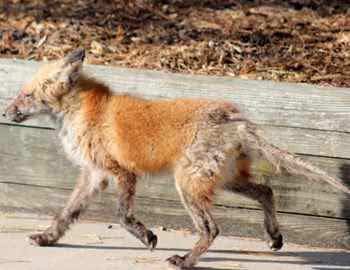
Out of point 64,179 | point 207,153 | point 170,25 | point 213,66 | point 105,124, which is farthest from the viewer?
point 170,25

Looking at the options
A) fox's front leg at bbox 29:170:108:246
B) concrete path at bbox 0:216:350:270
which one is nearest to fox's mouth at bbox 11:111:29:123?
fox's front leg at bbox 29:170:108:246

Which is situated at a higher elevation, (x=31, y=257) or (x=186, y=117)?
(x=186, y=117)

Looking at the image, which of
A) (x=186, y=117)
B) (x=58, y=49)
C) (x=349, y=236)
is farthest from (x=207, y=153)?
(x=58, y=49)

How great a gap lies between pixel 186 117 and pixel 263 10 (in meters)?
2.84

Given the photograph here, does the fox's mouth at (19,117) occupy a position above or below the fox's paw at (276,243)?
above

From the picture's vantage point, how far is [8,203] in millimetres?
7547

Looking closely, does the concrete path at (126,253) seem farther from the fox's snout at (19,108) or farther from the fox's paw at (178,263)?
the fox's snout at (19,108)

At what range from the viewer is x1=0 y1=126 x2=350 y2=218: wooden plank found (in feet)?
22.9

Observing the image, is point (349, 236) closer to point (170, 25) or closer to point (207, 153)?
point (207, 153)

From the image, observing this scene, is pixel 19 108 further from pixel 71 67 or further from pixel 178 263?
pixel 178 263

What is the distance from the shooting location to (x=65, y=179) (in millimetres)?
7406

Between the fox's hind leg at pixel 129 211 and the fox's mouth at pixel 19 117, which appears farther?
the fox's mouth at pixel 19 117

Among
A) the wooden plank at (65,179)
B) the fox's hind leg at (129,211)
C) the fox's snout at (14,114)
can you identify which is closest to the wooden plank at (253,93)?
the wooden plank at (65,179)

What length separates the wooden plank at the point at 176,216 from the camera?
23.1 feet
